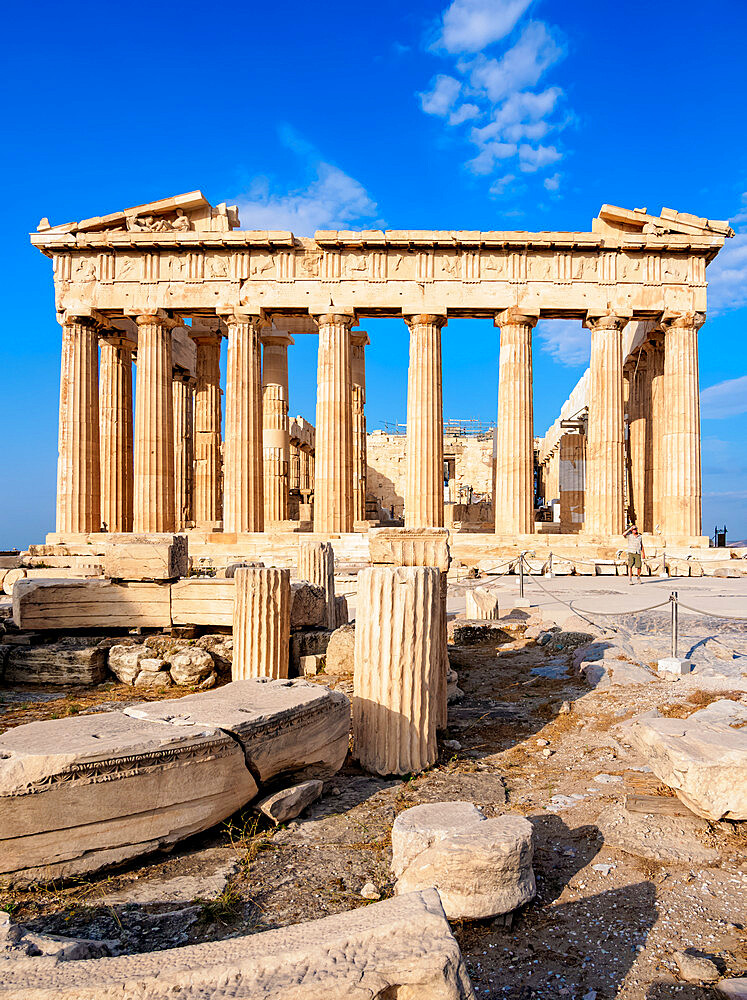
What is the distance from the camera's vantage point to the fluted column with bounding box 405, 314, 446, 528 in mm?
20469

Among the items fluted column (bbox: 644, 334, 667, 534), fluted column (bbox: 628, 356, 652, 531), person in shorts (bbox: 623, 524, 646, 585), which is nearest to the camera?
person in shorts (bbox: 623, 524, 646, 585)

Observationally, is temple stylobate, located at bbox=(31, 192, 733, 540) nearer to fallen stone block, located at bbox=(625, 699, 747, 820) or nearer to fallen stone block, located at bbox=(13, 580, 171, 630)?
fallen stone block, located at bbox=(13, 580, 171, 630)

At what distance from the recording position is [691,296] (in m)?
20.3

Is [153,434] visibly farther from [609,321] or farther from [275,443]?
[609,321]

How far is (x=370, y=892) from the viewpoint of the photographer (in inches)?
130

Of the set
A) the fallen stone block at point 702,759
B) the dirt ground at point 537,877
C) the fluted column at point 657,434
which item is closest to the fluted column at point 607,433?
the fluted column at point 657,434

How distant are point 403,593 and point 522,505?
1589 cm

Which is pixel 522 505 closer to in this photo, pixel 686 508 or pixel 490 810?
pixel 686 508

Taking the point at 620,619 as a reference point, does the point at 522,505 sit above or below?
above

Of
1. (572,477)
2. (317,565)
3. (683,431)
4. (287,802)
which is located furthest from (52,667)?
(572,477)

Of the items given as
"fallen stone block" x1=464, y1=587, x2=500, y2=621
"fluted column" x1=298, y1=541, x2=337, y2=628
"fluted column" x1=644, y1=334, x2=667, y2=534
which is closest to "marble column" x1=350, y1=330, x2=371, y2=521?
"fluted column" x1=644, y1=334, x2=667, y2=534

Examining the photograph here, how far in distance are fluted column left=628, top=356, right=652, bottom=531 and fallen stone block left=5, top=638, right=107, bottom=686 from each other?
20.1 meters

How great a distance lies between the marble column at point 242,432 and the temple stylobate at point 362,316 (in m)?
0.04

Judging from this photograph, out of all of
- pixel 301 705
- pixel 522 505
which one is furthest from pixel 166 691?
pixel 522 505
